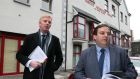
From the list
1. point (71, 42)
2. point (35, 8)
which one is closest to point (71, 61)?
point (71, 42)

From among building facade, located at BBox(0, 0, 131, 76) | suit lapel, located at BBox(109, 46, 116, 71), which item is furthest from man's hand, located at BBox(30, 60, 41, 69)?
building facade, located at BBox(0, 0, 131, 76)

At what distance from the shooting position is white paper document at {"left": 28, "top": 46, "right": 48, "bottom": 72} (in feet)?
15.5

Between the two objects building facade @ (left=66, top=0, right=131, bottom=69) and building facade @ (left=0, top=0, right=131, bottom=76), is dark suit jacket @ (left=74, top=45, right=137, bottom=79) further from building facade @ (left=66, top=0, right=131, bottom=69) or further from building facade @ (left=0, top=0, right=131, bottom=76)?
building facade @ (left=66, top=0, right=131, bottom=69)

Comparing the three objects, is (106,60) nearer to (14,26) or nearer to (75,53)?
(14,26)

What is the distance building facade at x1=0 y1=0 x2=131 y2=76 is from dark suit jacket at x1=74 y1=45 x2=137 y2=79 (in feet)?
39.6

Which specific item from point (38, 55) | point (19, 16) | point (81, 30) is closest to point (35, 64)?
point (38, 55)

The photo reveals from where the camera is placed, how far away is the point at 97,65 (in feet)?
13.2

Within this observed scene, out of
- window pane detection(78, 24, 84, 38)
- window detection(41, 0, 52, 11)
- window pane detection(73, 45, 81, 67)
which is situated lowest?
window pane detection(73, 45, 81, 67)

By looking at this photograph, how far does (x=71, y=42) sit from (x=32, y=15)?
6127 mm

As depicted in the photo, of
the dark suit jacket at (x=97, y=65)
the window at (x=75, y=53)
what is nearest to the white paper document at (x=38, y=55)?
the dark suit jacket at (x=97, y=65)

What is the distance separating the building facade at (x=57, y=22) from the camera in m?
16.2

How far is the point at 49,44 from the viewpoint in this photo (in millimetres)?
4910

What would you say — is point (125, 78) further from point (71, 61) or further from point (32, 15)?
point (71, 61)

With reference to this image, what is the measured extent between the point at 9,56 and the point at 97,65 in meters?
13.0
